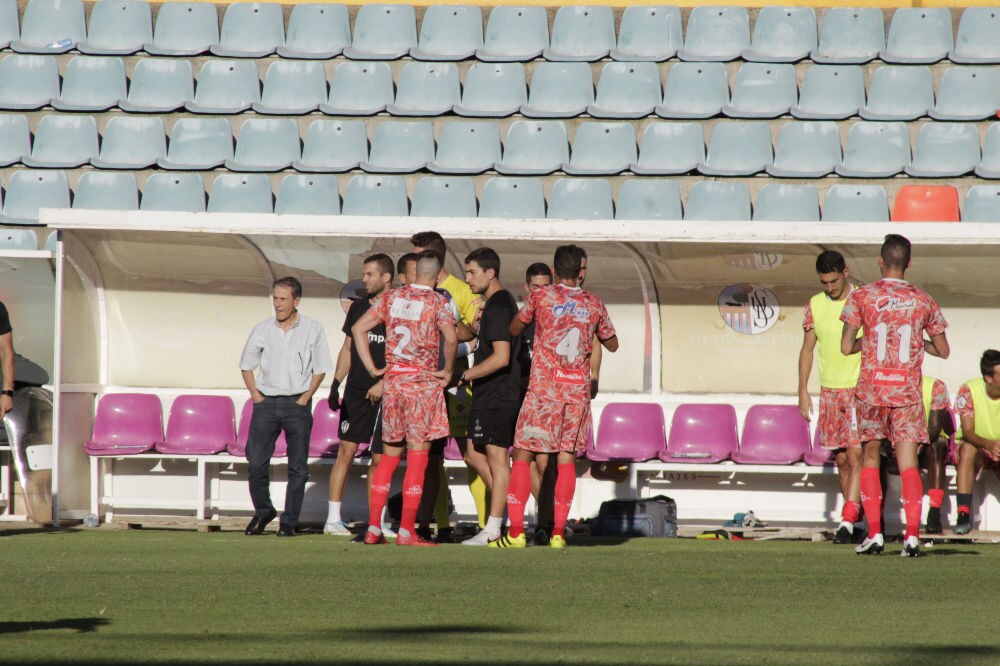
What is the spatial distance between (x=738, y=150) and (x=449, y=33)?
10.3 feet

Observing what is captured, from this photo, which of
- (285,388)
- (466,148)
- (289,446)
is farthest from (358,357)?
(466,148)

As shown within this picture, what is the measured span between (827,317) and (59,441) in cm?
543

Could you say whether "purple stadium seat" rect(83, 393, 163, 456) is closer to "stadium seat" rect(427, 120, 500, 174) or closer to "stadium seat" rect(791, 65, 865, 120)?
"stadium seat" rect(427, 120, 500, 174)

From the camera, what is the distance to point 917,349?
7.65 metres

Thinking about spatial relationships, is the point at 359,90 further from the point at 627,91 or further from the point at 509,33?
the point at 627,91

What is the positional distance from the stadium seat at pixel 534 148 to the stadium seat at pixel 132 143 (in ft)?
10.7

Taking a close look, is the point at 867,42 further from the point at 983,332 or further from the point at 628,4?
the point at 983,332

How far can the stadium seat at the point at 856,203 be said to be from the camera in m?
12.2

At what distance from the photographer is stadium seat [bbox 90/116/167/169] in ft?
42.8

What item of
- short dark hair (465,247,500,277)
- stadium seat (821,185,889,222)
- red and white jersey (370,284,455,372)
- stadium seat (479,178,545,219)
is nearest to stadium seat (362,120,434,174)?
stadium seat (479,178,545,219)

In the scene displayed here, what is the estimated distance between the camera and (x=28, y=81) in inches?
539

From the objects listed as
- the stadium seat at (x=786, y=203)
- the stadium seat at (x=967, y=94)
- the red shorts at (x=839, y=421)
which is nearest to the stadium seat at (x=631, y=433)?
the red shorts at (x=839, y=421)

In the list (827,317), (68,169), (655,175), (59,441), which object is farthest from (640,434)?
(68,169)

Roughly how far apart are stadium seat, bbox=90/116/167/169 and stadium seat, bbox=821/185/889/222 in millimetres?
6104
